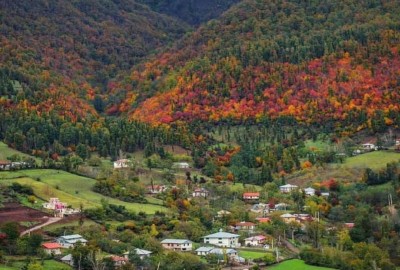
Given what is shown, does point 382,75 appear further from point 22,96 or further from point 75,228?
point 75,228

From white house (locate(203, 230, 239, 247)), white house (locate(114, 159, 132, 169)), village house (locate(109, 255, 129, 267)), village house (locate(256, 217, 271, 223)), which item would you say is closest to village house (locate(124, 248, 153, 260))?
village house (locate(109, 255, 129, 267))

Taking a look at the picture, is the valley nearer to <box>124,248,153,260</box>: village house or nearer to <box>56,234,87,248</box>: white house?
<box>56,234,87,248</box>: white house

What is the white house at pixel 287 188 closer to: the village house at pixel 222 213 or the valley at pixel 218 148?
the valley at pixel 218 148

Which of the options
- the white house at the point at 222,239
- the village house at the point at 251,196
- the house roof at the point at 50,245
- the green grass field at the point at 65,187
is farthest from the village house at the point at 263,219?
the house roof at the point at 50,245

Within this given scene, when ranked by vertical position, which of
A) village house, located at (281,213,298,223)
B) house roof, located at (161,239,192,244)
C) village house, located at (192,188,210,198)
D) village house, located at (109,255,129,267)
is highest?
village house, located at (109,255,129,267)

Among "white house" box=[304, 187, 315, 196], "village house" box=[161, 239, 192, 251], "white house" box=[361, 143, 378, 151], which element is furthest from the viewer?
"white house" box=[361, 143, 378, 151]

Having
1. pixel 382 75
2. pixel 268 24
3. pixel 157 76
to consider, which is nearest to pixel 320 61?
pixel 382 75

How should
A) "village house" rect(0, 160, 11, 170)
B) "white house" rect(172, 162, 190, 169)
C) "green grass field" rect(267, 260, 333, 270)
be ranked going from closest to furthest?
"green grass field" rect(267, 260, 333, 270), "village house" rect(0, 160, 11, 170), "white house" rect(172, 162, 190, 169)
